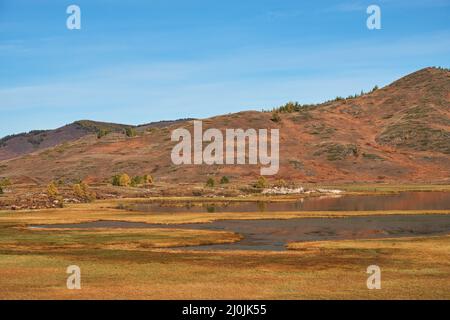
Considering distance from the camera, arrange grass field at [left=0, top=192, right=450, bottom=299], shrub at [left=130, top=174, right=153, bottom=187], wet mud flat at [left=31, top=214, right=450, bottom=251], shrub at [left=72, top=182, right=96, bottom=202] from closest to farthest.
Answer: grass field at [left=0, top=192, right=450, bottom=299] < wet mud flat at [left=31, top=214, right=450, bottom=251] < shrub at [left=72, top=182, right=96, bottom=202] < shrub at [left=130, top=174, right=153, bottom=187]

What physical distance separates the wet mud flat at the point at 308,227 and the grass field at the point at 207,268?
348cm

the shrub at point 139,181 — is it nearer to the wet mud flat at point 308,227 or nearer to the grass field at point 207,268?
the wet mud flat at point 308,227

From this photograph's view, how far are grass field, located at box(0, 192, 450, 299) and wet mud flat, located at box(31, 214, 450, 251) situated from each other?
3.48 metres

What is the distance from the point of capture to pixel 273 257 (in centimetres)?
4881

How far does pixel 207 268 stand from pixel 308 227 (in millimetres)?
35163

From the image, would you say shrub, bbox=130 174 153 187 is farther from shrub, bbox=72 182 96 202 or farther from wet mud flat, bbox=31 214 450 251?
wet mud flat, bbox=31 214 450 251

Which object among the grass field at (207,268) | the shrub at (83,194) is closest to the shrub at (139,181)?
the shrub at (83,194)

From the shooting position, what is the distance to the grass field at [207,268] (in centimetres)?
3384

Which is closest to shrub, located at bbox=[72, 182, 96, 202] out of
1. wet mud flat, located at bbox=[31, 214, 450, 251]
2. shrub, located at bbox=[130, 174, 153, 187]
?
shrub, located at bbox=[130, 174, 153, 187]

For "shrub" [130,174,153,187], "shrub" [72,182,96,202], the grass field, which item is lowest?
the grass field

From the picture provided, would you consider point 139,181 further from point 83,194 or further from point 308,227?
point 308,227

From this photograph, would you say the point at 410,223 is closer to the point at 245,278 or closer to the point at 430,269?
the point at 430,269

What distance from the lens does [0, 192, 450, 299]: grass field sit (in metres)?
33.8

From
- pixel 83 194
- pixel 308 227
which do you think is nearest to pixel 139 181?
pixel 83 194
